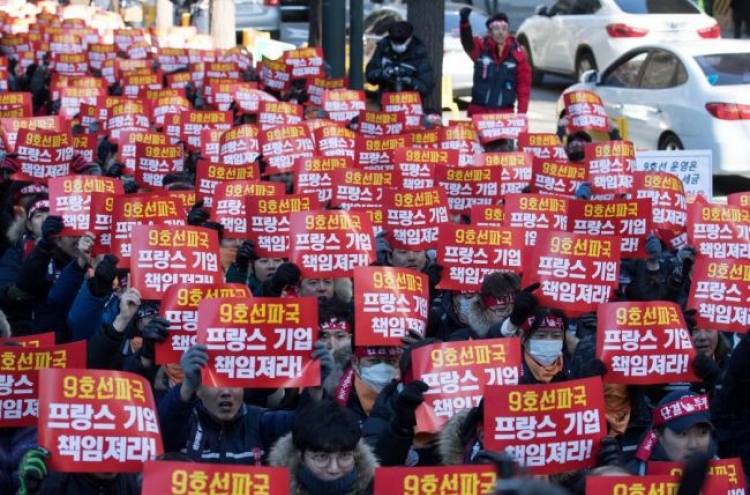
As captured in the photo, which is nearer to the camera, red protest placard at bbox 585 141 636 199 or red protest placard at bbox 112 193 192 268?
red protest placard at bbox 112 193 192 268

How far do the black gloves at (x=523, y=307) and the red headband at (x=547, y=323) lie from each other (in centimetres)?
2

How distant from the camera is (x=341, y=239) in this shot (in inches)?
366

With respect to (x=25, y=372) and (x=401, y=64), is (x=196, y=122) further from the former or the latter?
(x=25, y=372)

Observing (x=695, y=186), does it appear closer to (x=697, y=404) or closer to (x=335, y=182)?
(x=335, y=182)

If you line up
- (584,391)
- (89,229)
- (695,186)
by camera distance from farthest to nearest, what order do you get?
1. (695,186)
2. (89,229)
3. (584,391)

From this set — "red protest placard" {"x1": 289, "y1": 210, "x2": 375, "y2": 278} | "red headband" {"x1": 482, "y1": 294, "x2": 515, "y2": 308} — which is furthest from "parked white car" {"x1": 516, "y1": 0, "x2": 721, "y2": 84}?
"red headband" {"x1": 482, "y1": 294, "x2": 515, "y2": 308}

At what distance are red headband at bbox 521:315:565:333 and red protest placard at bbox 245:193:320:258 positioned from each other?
2255mm

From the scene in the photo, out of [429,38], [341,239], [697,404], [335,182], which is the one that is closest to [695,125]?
[429,38]

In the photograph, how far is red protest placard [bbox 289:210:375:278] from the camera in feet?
30.1

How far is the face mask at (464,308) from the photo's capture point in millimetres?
8805

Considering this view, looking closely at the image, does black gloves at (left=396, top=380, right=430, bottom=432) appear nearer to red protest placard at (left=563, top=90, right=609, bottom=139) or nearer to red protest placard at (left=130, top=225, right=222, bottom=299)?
red protest placard at (left=130, top=225, right=222, bottom=299)

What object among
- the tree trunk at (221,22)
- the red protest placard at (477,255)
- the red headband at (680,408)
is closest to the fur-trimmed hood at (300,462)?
the red headband at (680,408)

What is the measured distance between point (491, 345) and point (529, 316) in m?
0.81

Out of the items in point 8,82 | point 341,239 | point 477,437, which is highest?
point 8,82
